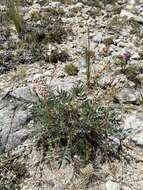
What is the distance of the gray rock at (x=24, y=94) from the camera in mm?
6332

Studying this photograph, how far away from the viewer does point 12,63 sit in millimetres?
7562

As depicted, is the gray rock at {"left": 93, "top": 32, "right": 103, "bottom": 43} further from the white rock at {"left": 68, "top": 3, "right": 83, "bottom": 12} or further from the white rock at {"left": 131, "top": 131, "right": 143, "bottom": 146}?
the white rock at {"left": 131, "top": 131, "right": 143, "bottom": 146}

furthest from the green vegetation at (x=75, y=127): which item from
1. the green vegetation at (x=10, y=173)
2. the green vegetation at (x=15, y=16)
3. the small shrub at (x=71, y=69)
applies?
the green vegetation at (x=15, y=16)

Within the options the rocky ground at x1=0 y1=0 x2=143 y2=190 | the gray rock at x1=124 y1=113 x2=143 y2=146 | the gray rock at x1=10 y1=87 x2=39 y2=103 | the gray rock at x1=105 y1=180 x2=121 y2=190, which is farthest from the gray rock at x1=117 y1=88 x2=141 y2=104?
the gray rock at x1=105 y1=180 x2=121 y2=190

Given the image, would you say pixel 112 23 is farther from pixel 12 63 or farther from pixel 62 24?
pixel 12 63

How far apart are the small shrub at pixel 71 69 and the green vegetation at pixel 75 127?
1.74m

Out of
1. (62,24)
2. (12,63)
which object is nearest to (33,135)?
(12,63)

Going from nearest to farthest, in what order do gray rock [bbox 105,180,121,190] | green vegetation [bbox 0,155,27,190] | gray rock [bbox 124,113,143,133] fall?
gray rock [bbox 105,180,121,190] → green vegetation [bbox 0,155,27,190] → gray rock [bbox 124,113,143,133]

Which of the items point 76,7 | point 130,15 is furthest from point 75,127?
point 76,7

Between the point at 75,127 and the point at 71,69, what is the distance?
2121 mm

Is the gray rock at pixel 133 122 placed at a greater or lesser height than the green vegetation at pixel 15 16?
lesser

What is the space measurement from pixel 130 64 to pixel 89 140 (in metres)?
2.46

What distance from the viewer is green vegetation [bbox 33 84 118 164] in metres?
5.38

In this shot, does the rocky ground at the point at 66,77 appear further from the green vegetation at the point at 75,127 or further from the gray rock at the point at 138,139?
the green vegetation at the point at 75,127
